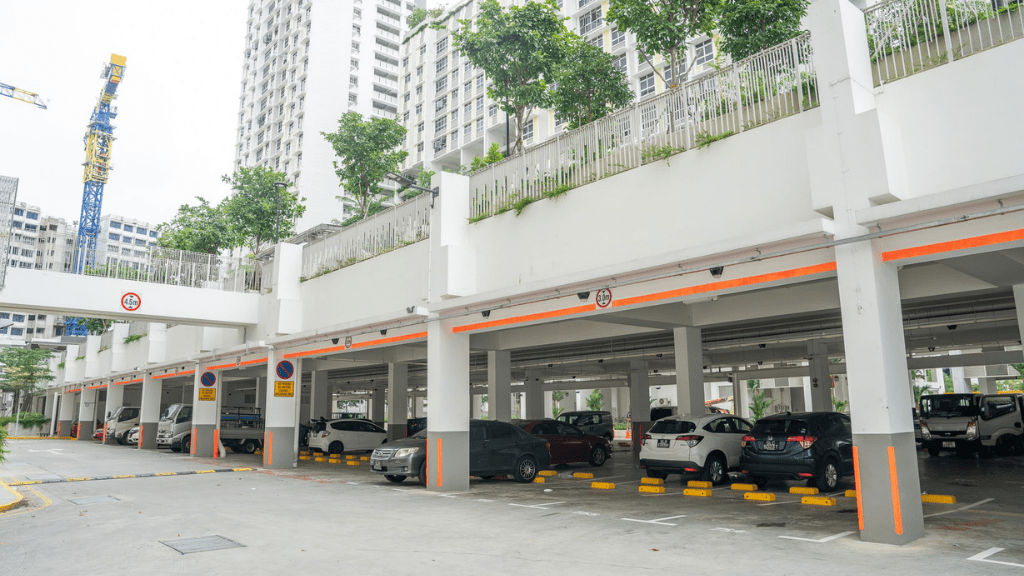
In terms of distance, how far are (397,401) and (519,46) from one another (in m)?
13.9

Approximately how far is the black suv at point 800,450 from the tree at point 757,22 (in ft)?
25.3

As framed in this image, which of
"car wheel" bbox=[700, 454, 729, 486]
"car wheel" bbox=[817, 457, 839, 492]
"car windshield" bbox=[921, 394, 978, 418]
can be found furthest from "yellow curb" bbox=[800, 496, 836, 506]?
"car windshield" bbox=[921, 394, 978, 418]

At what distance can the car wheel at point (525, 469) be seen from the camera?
1530cm

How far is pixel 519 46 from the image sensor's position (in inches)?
725

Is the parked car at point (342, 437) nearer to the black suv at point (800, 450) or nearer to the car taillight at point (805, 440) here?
the black suv at point (800, 450)

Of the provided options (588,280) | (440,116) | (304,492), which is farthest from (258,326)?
(440,116)

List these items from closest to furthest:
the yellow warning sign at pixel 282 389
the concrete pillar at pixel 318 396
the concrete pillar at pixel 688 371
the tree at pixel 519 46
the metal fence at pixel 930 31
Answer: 1. the metal fence at pixel 930 31
2. the concrete pillar at pixel 688 371
3. the tree at pixel 519 46
4. the yellow warning sign at pixel 282 389
5. the concrete pillar at pixel 318 396

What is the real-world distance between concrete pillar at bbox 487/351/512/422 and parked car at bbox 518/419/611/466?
0.85 metres

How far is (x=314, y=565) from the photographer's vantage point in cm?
699

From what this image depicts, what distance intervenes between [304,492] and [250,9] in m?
86.1

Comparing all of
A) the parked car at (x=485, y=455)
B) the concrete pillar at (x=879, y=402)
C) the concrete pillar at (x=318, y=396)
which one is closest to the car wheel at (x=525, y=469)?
the parked car at (x=485, y=455)

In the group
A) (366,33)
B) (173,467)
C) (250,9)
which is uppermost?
(250,9)

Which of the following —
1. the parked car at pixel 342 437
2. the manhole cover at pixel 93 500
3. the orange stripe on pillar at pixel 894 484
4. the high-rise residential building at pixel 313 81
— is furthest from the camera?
the high-rise residential building at pixel 313 81

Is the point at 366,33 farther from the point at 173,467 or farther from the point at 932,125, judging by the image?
the point at 932,125
